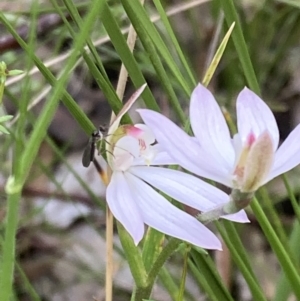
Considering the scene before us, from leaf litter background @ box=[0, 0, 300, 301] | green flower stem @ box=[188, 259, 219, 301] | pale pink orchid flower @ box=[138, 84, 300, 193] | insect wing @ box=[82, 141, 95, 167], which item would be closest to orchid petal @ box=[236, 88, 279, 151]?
pale pink orchid flower @ box=[138, 84, 300, 193]

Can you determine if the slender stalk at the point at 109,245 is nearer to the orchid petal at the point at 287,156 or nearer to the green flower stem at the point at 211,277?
the green flower stem at the point at 211,277

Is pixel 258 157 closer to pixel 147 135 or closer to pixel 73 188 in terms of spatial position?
Result: pixel 147 135

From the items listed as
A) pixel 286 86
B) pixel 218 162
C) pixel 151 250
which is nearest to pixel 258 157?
pixel 218 162

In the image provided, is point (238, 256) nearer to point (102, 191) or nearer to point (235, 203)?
point (235, 203)

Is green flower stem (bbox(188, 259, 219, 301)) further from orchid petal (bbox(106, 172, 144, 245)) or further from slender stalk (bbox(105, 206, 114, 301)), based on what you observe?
orchid petal (bbox(106, 172, 144, 245))

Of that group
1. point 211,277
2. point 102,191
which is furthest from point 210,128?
point 102,191
